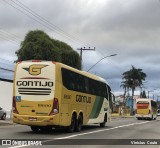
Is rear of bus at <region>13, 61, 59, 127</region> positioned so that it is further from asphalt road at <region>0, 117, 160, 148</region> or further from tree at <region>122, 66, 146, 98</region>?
tree at <region>122, 66, 146, 98</region>

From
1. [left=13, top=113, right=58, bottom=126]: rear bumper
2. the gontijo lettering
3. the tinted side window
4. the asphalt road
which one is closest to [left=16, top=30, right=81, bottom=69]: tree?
the tinted side window

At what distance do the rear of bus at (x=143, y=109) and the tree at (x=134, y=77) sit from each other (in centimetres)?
6241

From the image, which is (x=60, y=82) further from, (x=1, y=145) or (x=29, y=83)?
(x=1, y=145)

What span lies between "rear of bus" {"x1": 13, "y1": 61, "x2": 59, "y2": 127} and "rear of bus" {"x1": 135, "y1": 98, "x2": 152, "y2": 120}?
40.9 meters

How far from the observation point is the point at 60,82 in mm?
21516

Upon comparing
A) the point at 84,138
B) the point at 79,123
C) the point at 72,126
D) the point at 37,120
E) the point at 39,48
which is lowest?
the point at 84,138

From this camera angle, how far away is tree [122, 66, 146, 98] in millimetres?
124812

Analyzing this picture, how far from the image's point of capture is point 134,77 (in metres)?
126

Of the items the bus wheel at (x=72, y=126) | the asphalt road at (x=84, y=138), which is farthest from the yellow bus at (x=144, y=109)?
the bus wheel at (x=72, y=126)

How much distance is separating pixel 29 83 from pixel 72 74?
2.66 meters

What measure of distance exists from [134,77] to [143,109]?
64.8 metres

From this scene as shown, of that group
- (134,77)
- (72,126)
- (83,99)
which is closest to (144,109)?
(83,99)

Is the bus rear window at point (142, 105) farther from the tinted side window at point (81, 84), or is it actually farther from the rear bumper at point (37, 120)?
the rear bumper at point (37, 120)

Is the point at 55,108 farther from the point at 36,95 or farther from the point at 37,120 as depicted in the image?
the point at 36,95
